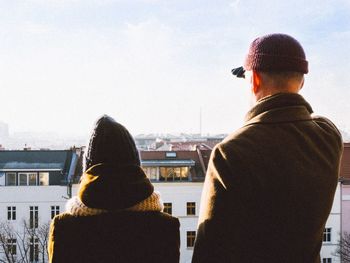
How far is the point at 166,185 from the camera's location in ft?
33.6

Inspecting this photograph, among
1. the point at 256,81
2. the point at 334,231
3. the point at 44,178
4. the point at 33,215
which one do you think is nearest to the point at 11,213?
the point at 33,215

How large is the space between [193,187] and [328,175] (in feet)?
31.0

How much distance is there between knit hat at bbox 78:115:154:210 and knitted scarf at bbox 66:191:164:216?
1cm

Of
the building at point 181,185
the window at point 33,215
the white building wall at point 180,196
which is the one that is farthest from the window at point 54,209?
the white building wall at point 180,196

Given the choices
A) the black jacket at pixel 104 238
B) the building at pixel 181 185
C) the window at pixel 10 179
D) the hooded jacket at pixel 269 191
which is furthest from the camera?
the window at pixel 10 179

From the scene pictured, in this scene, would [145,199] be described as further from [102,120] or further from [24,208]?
[24,208]

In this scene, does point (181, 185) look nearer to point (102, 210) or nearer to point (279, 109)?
point (102, 210)

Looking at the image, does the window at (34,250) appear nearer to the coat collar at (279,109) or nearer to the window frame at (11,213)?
the window frame at (11,213)

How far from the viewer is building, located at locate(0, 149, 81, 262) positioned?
32.0 feet

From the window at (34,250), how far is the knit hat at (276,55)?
30.8 feet

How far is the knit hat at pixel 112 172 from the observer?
102 centimetres

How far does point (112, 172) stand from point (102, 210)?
81 millimetres

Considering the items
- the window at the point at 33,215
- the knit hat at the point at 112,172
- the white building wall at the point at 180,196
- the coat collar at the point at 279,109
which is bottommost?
the window at the point at 33,215

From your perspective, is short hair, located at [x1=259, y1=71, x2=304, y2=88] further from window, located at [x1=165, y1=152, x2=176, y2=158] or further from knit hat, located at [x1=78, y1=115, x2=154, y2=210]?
window, located at [x1=165, y1=152, x2=176, y2=158]
